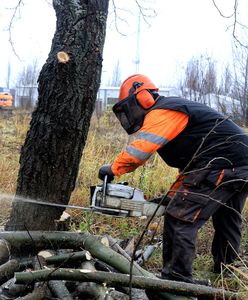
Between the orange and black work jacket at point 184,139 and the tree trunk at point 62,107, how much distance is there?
449 mm

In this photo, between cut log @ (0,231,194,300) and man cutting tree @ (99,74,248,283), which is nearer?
cut log @ (0,231,194,300)

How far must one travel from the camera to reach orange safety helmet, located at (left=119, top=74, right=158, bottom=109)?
144 inches

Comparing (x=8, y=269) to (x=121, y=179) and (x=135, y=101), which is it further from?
(x=121, y=179)

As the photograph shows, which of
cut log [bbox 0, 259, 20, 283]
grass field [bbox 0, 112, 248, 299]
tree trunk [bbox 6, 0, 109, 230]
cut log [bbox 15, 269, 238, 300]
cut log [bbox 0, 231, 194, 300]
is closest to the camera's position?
cut log [bbox 15, 269, 238, 300]

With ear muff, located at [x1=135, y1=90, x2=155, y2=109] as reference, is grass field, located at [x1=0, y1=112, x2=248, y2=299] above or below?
below

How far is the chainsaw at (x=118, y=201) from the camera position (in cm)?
357

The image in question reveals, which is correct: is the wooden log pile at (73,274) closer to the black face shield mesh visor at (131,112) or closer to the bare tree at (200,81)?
the black face shield mesh visor at (131,112)

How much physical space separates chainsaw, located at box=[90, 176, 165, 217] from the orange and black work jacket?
0.14m

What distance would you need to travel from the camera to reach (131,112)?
3.69 m

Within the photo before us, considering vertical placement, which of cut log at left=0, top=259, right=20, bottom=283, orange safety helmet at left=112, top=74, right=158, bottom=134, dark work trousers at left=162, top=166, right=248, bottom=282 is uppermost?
orange safety helmet at left=112, top=74, right=158, bottom=134

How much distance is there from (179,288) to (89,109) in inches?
62.3

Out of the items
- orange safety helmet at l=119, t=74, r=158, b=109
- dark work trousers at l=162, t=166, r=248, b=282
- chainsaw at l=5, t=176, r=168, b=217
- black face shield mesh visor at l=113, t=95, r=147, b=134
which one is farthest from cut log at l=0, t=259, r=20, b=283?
orange safety helmet at l=119, t=74, r=158, b=109

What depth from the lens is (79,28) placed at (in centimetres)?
351

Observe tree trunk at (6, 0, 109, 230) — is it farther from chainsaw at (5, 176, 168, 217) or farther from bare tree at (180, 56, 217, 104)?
bare tree at (180, 56, 217, 104)
